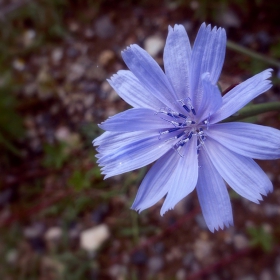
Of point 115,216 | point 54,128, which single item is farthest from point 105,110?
point 115,216

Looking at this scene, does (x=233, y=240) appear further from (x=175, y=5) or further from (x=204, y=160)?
(x=175, y=5)

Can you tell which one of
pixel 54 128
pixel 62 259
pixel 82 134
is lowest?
pixel 62 259

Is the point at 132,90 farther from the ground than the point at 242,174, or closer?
farther from the ground

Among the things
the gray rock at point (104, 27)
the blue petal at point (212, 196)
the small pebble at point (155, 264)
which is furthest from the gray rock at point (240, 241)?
the gray rock at point (104, 27)

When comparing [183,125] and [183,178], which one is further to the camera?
[183,125]

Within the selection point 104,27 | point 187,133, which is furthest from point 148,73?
point 104,27

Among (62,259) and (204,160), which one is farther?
(62,259)

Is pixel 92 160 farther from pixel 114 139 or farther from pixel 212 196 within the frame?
pixel 212 196
